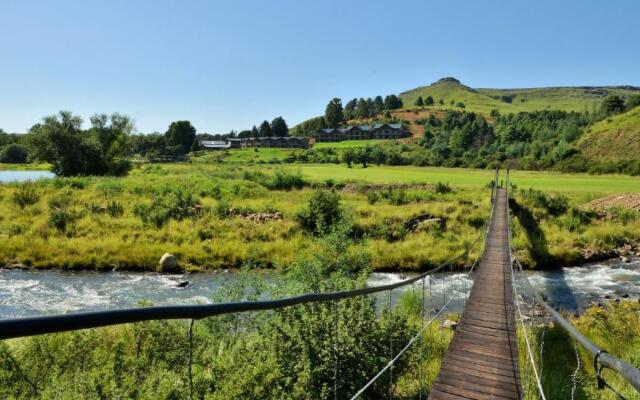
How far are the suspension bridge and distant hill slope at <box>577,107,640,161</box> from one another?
46.0 meters

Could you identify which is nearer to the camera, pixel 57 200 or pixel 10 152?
pixel 57 200

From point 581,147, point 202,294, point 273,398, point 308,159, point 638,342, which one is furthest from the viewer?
point 308,159

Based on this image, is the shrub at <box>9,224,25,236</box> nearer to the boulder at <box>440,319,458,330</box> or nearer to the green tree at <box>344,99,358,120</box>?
the boulder at <box>440,319,458,330</box>

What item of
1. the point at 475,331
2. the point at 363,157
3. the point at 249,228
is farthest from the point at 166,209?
the point at 363,157

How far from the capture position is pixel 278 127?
394ft

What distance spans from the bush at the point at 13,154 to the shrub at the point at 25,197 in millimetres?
73932

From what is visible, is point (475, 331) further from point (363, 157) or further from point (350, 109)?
point (350, 109)

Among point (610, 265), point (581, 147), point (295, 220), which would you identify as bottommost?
point (610, 265)

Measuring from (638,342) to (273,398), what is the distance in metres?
8.58

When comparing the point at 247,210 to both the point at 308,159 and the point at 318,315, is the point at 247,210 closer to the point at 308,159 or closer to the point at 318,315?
Result: the point at 318,315

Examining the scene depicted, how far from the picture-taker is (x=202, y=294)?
13984mm

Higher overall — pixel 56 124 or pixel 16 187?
pixel 56 124

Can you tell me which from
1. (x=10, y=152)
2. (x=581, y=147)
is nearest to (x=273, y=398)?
(x=581, y=147)

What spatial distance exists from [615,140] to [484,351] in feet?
187
